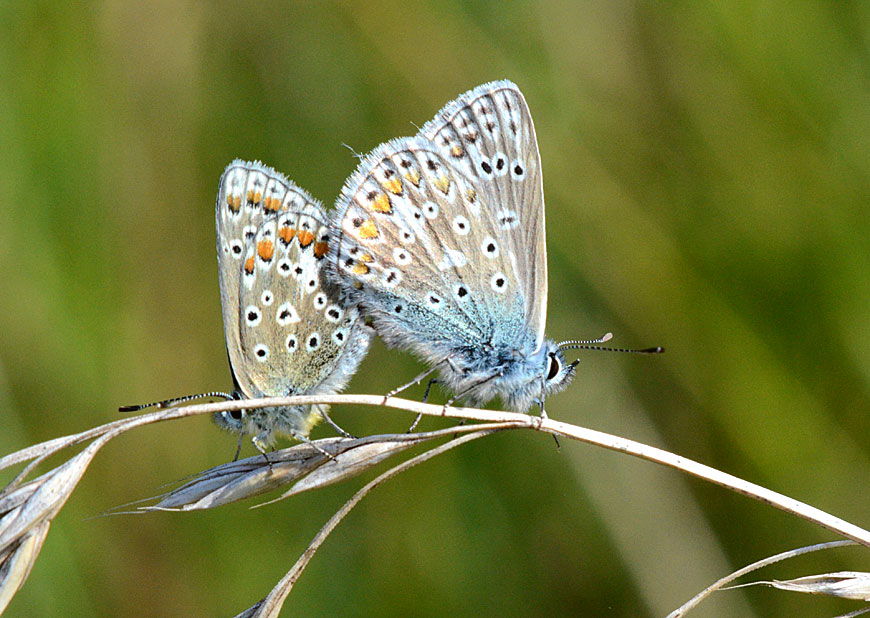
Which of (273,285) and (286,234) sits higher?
(286,234)

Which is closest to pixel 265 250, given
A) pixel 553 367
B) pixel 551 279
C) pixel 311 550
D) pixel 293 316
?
pixel 293 316

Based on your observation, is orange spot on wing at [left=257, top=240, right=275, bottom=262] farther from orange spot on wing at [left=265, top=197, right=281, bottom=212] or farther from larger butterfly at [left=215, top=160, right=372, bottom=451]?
orange spot on wing at [left=265, top=197, right=281, bottom=212]

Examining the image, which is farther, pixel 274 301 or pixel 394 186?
pixel 394 186

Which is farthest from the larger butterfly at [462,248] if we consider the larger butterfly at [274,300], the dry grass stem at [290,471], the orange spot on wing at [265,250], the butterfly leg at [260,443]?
the dry grass stem at [290,471]

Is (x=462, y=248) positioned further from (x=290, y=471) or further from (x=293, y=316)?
(x=290, y=471)

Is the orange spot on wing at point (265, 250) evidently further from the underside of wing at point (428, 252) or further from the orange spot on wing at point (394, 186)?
the orange spot on wing at point (394, 186)

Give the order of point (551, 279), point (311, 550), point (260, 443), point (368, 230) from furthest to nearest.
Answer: point (551, 279), point (368, 230), point (260, 443), point (311, 550)

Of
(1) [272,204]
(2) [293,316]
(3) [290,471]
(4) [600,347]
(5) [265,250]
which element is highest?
(1) [272,204]
